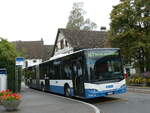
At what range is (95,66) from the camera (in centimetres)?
1466

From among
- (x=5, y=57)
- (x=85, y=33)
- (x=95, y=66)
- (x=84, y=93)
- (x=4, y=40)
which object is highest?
(x=85, y=33)

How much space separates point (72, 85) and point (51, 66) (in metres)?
4.95

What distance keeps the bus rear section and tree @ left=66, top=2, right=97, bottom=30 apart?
48.1 m

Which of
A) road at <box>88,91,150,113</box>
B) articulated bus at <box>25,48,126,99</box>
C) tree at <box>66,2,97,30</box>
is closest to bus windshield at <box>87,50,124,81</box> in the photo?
articulated bus at <box>25,48,126,99</box>

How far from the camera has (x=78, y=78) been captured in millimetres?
15664

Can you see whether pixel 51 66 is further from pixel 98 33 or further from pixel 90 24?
pixel 90 24

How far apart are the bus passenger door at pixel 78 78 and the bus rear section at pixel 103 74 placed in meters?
0.69

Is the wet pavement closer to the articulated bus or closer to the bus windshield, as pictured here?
the articulated bus

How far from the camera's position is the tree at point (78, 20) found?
6372cm

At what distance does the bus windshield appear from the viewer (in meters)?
14.6

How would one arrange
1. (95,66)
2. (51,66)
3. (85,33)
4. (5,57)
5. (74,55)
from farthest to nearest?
(85,33), (5,57), (51,66), (74,55), (95,66)

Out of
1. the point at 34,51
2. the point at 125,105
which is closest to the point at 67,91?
the point at 125,105

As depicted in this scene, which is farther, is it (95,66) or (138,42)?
(138,42)

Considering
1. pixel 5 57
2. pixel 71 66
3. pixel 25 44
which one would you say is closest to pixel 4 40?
pixel 5 57
